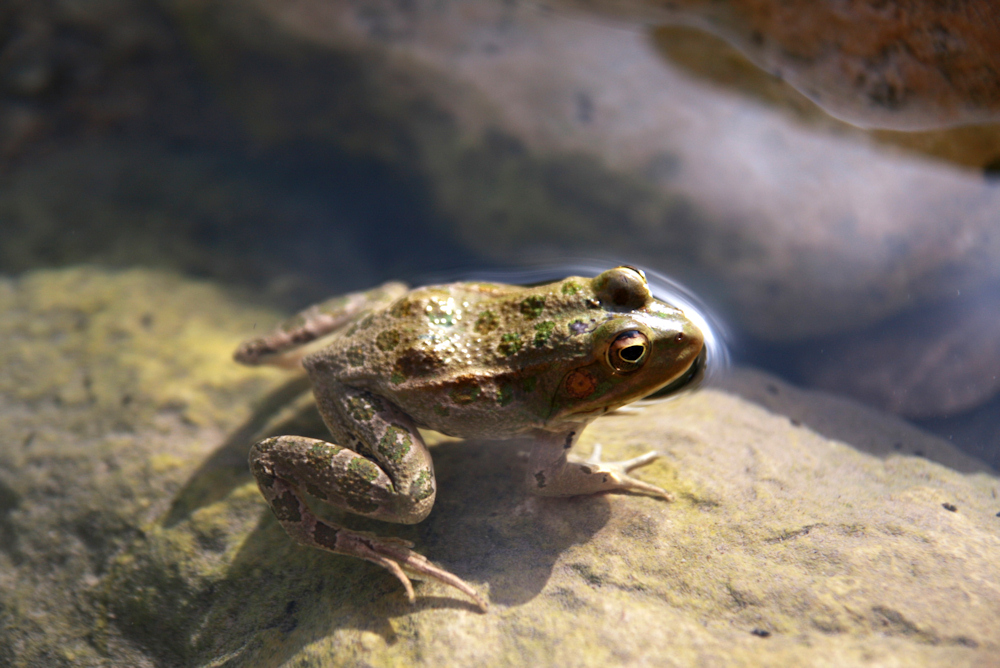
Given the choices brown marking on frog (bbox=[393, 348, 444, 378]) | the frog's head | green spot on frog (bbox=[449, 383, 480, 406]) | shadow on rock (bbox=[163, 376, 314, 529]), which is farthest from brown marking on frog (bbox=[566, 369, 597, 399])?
shadow on rock (bbox=[163, 376, 314, 529])

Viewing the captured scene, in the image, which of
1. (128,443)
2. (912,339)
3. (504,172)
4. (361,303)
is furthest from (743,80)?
(128,443)

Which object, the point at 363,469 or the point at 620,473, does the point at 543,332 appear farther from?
the point at 363,469

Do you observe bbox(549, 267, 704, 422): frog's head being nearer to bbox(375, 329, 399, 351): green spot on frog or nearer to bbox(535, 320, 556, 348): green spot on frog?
bbox(535, 320, 556, 348): green spot on frog

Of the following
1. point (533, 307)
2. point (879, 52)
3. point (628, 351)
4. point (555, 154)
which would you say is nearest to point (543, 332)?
point (533, 307)

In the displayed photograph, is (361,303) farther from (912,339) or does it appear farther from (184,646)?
(912,339)

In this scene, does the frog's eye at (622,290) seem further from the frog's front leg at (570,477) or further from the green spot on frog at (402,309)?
the green spot on frog at (402,309)

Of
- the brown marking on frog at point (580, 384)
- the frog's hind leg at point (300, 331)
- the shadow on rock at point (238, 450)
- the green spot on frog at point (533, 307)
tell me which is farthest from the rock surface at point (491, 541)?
the green spot on frog at point (533, 307)
